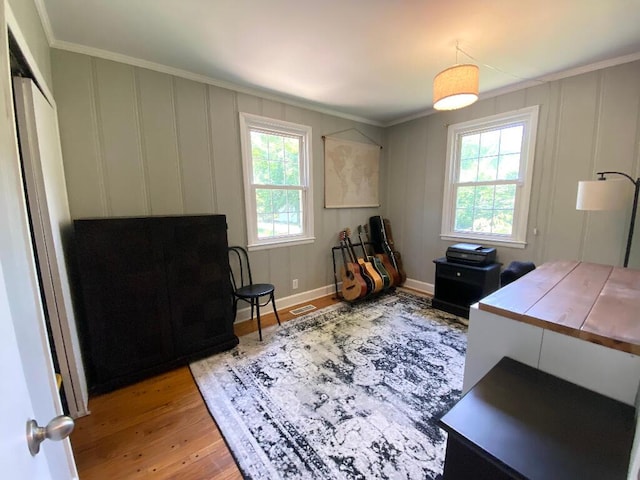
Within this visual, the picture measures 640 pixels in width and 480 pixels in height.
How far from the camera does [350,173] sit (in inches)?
148

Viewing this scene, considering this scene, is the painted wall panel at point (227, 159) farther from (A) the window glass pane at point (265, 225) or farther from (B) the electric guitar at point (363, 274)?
(B) the electric guitar at point (363, 274)

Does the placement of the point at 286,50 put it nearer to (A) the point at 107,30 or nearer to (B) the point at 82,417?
(A) the point at 107,30

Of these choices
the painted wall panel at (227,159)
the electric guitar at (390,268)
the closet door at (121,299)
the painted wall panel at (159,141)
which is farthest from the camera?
the electric guitar at (390,268)

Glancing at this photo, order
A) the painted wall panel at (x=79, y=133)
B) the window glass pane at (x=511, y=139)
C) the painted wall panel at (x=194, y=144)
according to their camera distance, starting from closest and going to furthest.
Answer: the painted wall panel at (x=79, y=133)
the painted wall panel at (x=194, y=144)
the window glass pane at (x=511, y=139)

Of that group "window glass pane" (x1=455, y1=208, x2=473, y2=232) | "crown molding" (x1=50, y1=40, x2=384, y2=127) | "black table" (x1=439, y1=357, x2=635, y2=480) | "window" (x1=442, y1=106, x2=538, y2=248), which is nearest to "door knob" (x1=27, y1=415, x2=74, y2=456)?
"black table" (x1=439, y1=357, x2=635, y2=480)

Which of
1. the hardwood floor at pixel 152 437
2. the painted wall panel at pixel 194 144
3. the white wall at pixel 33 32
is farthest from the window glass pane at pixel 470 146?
the white wall at pixel 33 32

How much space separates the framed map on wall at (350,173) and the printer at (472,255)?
141 cm

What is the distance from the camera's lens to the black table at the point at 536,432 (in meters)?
0.71

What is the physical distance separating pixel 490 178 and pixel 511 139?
44cm

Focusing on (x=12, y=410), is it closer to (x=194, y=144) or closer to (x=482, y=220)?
(x=194, y=144)

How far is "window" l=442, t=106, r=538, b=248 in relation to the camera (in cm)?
290

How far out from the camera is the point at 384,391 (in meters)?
1.85

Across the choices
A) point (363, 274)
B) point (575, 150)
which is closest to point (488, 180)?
point (575, 150)

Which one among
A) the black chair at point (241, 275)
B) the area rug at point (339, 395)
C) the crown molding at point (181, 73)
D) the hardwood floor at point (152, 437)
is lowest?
the hardwood floor at point (152, 437)
